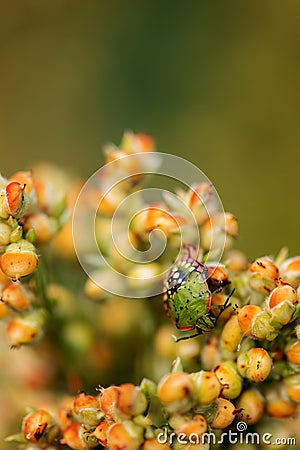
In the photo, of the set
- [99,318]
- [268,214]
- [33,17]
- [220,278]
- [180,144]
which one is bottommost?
[220,278]

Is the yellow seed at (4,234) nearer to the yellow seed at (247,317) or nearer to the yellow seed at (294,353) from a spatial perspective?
the yellow seed at (247,317)

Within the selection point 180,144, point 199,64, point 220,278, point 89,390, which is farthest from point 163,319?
point 199,64

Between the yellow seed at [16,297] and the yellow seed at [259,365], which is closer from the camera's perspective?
the yellow seed at [259,365]

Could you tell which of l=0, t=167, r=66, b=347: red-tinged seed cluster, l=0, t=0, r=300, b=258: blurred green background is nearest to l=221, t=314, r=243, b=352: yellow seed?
l=0, t=167, r=66, b=347: red-tinged seed cluster

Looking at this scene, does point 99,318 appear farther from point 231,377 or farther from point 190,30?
point 190,30

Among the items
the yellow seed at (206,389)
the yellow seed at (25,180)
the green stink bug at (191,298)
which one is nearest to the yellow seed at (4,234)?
the yellow seed at (25,180)

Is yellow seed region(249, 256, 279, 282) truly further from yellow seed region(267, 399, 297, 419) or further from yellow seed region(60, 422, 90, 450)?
yellow seed region(60, 422, 90, 450)

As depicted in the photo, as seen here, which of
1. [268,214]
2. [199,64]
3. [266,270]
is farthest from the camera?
[199,64]
